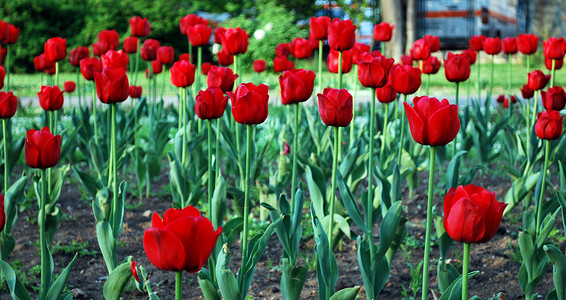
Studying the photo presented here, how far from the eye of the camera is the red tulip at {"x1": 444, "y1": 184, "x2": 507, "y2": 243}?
1.34 meters

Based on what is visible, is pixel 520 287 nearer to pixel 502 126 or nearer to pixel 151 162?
pixel 502 126

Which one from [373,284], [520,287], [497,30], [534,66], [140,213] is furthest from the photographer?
[497,30]

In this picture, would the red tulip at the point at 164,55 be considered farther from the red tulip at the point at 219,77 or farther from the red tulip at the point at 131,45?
the red tulip at the point at 219,77

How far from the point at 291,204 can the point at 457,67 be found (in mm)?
995

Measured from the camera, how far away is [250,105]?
1.93 m

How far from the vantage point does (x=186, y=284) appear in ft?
9.10

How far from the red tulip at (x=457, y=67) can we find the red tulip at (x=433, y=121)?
4.53 feet

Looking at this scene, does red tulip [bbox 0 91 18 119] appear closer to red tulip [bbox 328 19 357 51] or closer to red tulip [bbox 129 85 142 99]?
red tulip [bbox 328 19 357 51]

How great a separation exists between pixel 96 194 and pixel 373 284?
1.56 meters

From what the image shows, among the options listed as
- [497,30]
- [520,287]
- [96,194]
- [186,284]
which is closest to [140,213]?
[96,194]

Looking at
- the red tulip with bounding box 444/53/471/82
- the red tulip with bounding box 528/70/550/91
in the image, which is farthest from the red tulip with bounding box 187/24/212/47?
the red tulip with bounding box 528/70/550/91

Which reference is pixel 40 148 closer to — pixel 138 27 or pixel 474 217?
pixel 474 217

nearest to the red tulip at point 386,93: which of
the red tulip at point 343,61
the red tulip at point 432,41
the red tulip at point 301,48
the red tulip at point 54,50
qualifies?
the red tulip at point 343,61

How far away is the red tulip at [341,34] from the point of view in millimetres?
2648
